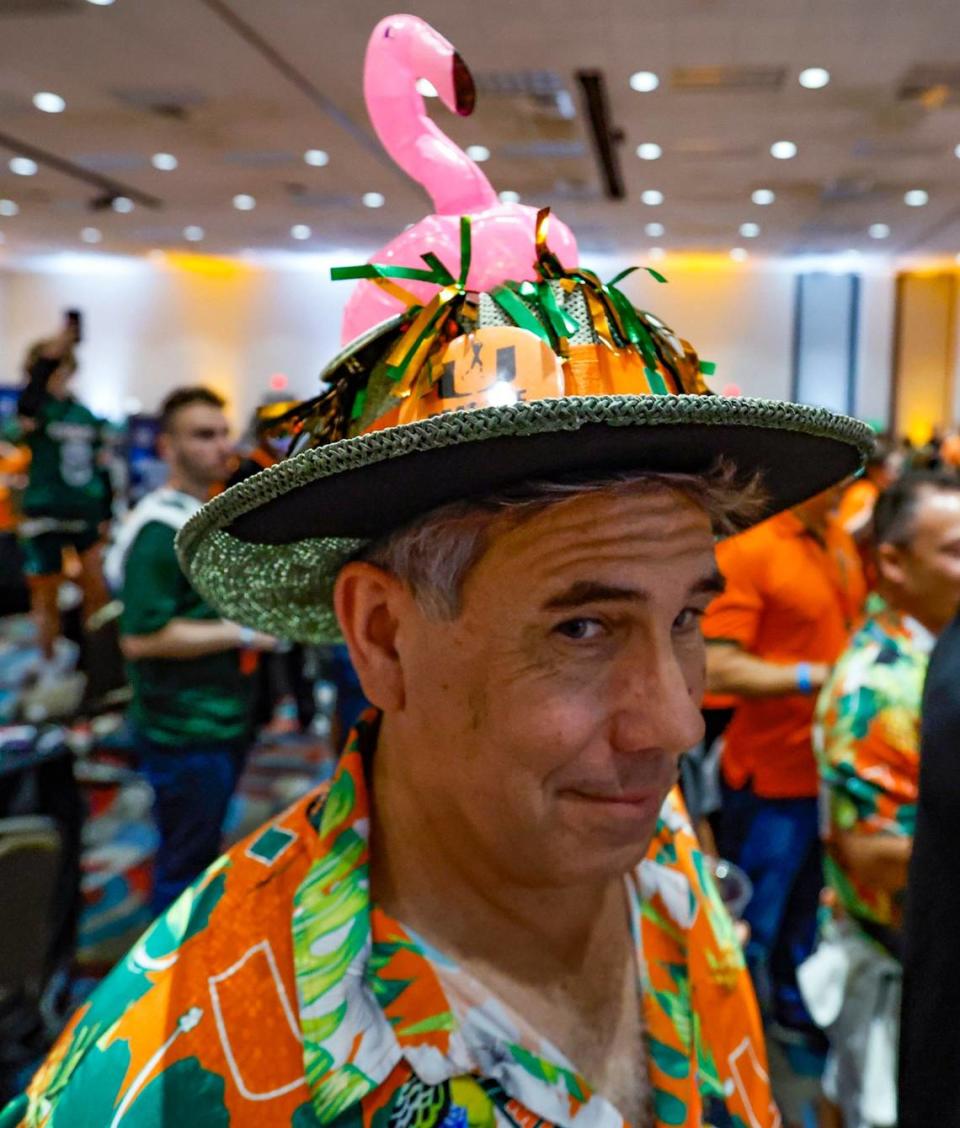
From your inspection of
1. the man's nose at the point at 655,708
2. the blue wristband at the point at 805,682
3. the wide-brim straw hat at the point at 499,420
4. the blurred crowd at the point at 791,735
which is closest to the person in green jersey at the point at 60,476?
the blurred crowd at the point at 791,735

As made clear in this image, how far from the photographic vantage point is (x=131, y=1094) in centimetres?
78

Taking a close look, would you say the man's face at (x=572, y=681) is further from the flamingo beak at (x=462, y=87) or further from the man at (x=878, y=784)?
the man at (x=878, y=784)

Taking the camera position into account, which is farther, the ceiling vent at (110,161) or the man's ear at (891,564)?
the ceiling vent at (110,161)

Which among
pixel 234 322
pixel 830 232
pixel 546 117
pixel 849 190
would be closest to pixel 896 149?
pixel 849 190

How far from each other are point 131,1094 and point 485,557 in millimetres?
509

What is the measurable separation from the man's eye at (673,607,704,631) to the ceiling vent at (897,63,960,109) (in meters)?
6.33

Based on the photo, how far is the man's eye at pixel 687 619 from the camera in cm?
88

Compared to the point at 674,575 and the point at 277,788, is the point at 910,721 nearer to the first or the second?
the point at 674,575

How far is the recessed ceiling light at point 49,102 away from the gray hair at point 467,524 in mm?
7512

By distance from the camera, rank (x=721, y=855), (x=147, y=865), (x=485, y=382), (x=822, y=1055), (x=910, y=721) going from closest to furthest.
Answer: (x=485, y=382) < (x=910, y=721) < (x=822, y=1055) < (x=721, y=855) < (x=147, y=865)

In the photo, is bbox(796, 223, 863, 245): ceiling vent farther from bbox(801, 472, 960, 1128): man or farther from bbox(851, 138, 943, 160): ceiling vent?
bbox(801, 472, 960, 1128): man

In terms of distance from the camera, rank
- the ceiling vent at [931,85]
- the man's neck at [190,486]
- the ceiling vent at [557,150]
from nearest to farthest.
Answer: the man's neck at [190,486] → the ceiling vent at [931,85] → the ceiling vent at [557,150]

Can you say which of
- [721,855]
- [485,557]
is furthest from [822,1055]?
[485,557]

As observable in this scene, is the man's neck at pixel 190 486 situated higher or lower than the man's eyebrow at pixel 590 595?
lower
